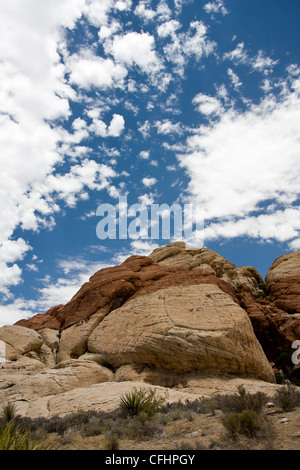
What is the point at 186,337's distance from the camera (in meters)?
18.8

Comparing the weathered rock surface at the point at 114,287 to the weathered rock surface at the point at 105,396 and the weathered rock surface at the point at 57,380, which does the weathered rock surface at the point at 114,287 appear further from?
the weathered rock surface at the point at 105,396

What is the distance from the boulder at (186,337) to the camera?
1828 cm

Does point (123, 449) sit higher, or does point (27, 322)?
point (27, 322)

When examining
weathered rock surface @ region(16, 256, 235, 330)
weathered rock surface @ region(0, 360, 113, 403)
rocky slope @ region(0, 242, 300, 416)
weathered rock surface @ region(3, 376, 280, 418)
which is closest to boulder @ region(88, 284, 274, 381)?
rocky slope @ region(0, 242, 300, 416)

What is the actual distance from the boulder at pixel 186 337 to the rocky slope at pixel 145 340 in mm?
60

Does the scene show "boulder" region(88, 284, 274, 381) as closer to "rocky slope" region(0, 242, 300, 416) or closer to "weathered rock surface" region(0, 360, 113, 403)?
"rocky slope" region(0, 242, 300, 416)

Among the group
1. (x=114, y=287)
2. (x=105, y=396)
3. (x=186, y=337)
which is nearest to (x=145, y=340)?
(x=186, y=337)

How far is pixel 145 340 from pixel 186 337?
8.98 feet

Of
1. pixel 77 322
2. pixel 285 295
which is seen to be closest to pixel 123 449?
pixel 77 322

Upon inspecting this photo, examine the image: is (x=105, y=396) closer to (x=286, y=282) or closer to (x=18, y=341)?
(x=18, y=341)

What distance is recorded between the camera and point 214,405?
387 inches

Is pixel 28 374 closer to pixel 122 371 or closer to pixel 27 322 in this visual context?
pixel 122 371
